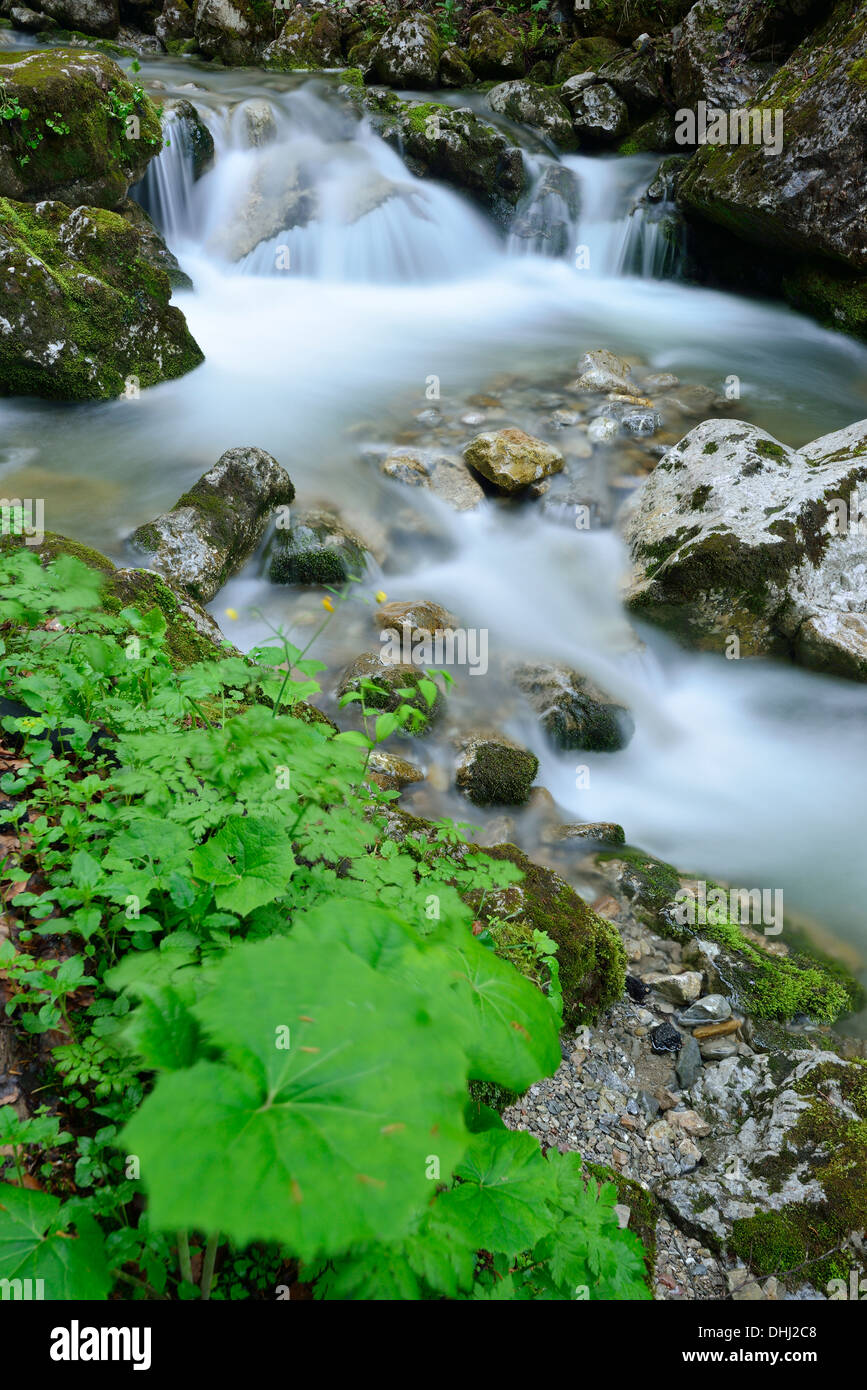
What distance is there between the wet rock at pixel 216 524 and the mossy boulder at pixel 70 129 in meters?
4.97

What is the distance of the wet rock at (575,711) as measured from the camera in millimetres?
5551

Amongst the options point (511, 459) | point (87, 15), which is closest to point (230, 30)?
point (87, 15)

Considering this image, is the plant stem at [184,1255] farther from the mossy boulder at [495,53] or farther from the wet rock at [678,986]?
the mossy boulder at [495,53]

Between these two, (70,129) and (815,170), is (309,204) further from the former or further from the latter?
(815,170)

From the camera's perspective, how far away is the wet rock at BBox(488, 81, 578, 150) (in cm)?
1427

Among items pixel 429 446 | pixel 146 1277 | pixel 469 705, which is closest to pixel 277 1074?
pixel 146 1277

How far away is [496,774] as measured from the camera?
4844 mm

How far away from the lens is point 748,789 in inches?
219

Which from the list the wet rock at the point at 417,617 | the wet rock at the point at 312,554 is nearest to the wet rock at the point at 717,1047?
the wet rock at the point at 417,617

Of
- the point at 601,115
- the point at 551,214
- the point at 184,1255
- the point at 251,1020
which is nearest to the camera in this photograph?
the point at 251,1020

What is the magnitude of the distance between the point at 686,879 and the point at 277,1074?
378cm

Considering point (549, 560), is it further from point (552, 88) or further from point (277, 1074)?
point (552, 88)

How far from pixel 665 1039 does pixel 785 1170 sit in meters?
0.63

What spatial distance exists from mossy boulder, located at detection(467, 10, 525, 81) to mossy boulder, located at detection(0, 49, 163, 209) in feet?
33.7
